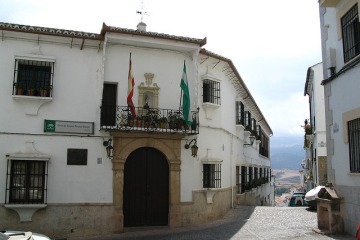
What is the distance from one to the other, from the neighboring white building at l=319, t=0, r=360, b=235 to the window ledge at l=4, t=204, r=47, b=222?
345 inches

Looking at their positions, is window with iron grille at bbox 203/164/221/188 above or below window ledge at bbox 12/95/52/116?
below

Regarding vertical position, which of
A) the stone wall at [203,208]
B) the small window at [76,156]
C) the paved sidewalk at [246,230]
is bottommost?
the paved sidewalk at [246,230]

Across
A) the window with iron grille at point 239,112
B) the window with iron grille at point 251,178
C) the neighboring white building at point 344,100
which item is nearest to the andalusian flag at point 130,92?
the neighboring white building at point 344,100

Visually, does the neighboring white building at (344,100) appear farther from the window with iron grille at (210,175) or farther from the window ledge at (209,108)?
the window with iron grille at (210,175)

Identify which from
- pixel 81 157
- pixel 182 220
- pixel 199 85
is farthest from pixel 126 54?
Answer: pixel 182 220

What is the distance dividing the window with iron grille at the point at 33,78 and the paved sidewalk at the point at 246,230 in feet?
16.1

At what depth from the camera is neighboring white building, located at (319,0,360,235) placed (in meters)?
9.52

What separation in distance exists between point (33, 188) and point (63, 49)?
15.0 ft

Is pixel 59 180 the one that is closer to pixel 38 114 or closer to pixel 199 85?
pixel 38 114

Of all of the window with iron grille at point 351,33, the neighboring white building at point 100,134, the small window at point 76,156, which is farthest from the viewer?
the small window at point 76,156

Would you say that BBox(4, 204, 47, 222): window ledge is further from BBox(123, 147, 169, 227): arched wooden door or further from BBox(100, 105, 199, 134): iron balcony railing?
BBox(100, 105, 199, 134): iron balcony railing

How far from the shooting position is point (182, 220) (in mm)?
12758

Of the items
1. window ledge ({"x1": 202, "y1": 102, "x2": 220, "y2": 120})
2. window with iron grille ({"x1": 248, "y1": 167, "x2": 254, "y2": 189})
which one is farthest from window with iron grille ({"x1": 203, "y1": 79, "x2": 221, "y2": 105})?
window with iron grille ({"x1": 248, "y1": 167, "x2": 254, "y2": 189})

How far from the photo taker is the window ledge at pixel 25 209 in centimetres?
1097
